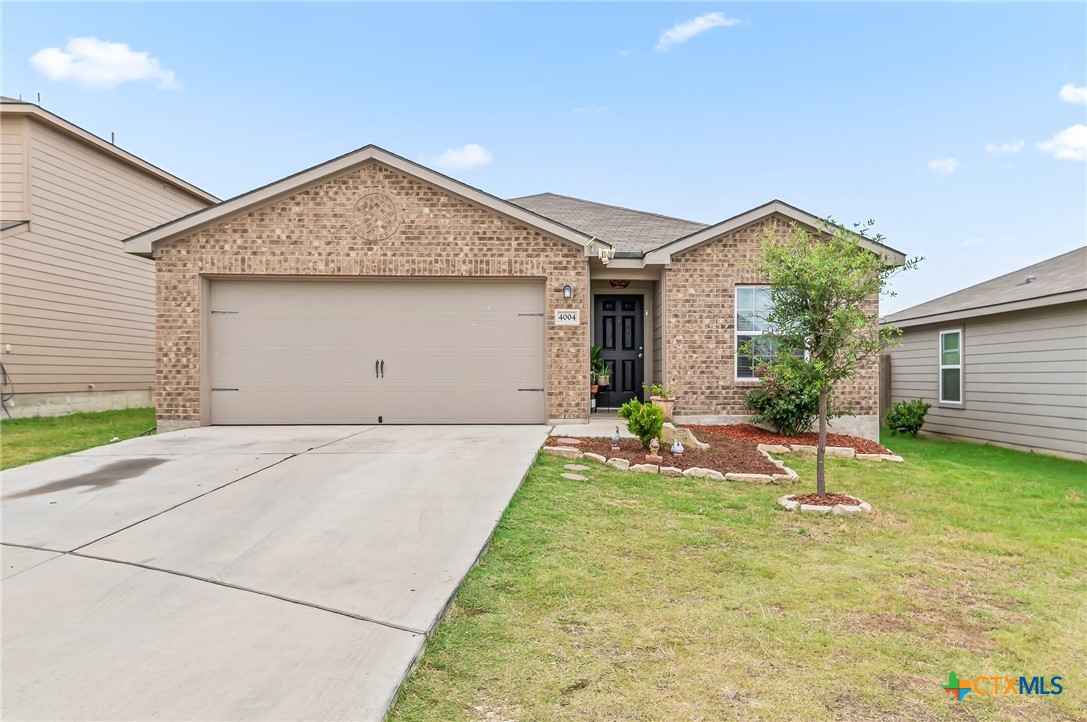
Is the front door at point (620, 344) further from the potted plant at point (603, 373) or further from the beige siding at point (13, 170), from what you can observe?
the beige siding at point (13, 170)

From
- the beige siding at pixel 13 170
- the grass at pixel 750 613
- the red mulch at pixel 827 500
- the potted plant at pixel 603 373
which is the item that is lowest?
the grass at pixel 750 613

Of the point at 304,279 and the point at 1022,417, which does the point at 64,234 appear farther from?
the point at 1022,417

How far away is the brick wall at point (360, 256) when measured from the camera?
32.3 feet

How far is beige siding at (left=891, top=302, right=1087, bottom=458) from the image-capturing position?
384 inches

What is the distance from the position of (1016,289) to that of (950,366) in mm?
2075

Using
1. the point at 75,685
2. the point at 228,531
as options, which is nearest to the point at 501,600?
the point at 75,685

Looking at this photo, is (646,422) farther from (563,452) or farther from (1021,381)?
(1021,381)

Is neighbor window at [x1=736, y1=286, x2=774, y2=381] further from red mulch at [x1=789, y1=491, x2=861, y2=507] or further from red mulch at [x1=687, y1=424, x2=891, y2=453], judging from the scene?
red mulch at [x1=789, y1=491, x2=861, y2=507]

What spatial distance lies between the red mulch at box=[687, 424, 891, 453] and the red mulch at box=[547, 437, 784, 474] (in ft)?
2.10

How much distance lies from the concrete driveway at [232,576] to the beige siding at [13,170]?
8.09m

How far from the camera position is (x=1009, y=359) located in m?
11.2

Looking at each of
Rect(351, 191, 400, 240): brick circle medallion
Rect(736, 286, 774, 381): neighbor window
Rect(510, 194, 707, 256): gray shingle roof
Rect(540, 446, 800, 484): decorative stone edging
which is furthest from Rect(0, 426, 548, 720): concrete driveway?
Rect(510, 194, 707, 256): gray shingle roof

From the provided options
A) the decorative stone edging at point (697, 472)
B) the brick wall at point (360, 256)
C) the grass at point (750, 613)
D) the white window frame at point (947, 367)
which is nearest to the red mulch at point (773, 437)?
the decorative stone edging at point (697, 472)

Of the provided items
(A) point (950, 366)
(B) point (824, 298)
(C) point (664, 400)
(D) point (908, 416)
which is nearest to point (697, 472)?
(B) point (824, 298)
